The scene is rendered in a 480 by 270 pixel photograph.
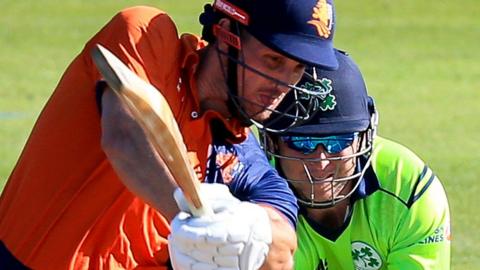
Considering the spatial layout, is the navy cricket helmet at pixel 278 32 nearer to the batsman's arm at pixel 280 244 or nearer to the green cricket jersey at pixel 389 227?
the batsman's arm at pixel 280 244

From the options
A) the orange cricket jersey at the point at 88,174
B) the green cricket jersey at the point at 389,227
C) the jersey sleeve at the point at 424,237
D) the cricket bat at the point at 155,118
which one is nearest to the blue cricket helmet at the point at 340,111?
the green cricket jersey at the point at 389,227

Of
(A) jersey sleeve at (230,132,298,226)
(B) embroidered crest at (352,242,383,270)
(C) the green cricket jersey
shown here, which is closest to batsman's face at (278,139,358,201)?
(C) the green cricket jersey

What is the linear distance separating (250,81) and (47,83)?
10090mm

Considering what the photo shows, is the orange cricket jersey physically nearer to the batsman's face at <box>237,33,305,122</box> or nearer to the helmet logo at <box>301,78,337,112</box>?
the batsman's face at <box>237,33,305,122</box>

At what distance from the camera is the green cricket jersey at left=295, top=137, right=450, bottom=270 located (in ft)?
17.8

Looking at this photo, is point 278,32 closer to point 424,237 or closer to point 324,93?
point 324,93

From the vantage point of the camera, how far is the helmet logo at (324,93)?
4.89m

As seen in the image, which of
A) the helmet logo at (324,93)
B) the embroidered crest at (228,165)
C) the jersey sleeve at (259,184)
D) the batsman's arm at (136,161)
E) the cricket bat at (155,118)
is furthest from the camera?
the helmet logo at (324,93)

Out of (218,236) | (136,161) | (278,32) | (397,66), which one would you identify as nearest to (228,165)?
(278,32)

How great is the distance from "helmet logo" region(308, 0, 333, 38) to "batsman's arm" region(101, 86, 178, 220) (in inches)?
30.6

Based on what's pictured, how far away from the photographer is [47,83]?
45.9 ft

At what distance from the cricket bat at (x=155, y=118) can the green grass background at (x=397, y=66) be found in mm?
4996

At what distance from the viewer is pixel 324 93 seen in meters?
4.98

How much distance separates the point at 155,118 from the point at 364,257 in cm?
249
